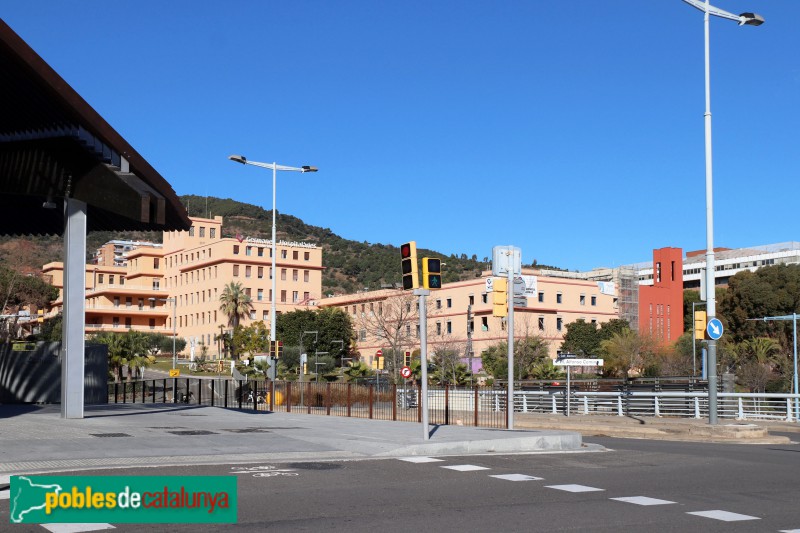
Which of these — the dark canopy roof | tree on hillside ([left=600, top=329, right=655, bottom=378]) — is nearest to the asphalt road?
the dark canopy roof

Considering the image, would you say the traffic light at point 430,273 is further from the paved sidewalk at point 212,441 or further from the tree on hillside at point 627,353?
the tree on hillside at point 627,353

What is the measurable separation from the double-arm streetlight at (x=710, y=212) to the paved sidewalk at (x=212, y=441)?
5.98 meters

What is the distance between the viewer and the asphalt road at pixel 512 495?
9.67m

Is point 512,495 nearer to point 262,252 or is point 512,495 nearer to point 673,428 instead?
point 673,428

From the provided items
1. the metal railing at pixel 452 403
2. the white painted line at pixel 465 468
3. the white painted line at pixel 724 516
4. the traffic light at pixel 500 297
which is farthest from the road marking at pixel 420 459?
the metal railing at pixel 452 403

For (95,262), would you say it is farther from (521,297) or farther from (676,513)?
(676,513)

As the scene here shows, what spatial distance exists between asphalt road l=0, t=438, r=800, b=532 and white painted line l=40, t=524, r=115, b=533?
0.43ft

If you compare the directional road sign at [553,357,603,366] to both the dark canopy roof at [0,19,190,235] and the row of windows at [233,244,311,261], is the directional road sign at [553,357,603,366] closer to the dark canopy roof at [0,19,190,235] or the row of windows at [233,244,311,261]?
the dark canopy roof at [0,19,190,235]

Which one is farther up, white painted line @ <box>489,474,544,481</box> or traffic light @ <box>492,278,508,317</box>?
traffic light @ <box>492,278,508,317</box>

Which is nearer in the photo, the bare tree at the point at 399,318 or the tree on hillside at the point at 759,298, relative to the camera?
the tree on hillside at the point at 759,298

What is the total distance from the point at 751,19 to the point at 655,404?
16.2 metres

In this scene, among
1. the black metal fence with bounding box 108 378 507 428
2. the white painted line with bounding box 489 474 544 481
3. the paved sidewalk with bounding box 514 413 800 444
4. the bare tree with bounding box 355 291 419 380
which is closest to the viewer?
the white painted line with bounding box 489 474 544 481

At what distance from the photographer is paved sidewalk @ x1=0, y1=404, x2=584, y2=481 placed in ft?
48.9

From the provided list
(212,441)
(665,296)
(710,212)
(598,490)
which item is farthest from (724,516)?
(665,296)
